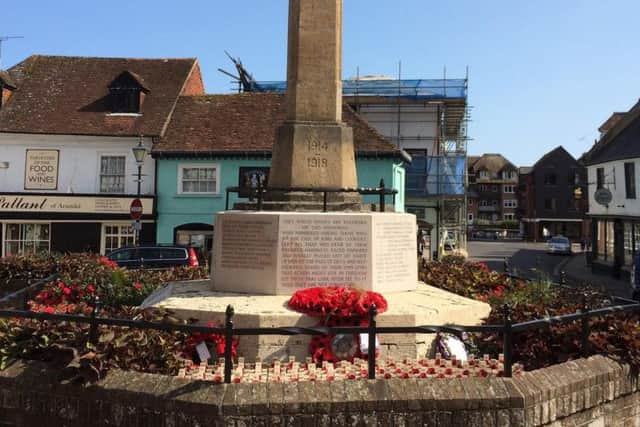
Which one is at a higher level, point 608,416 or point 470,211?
point 470,211

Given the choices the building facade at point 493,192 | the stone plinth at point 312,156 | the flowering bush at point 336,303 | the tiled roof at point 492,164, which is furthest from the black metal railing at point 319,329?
the tiled roof at point 492,164

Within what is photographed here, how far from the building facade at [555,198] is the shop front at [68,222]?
63.2 metres

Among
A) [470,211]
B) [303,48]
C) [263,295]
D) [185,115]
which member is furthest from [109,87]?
[470,211]

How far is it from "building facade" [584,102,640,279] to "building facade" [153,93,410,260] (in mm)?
14054

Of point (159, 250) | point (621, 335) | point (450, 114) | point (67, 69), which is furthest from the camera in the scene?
point (450, 114)

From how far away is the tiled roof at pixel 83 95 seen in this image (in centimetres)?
2386

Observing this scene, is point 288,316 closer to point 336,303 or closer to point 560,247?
point 336,303

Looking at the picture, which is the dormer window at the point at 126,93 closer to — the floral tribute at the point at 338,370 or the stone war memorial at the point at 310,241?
the stone war memorial at the point at 310,241

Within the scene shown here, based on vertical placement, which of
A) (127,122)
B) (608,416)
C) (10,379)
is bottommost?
(608,416)

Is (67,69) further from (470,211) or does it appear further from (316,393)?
(470,211)

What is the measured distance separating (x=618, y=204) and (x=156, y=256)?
26.9m

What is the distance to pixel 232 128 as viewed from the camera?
2458 centimetres

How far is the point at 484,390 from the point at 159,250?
1483 centimetres

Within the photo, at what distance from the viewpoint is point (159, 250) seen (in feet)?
57.0
